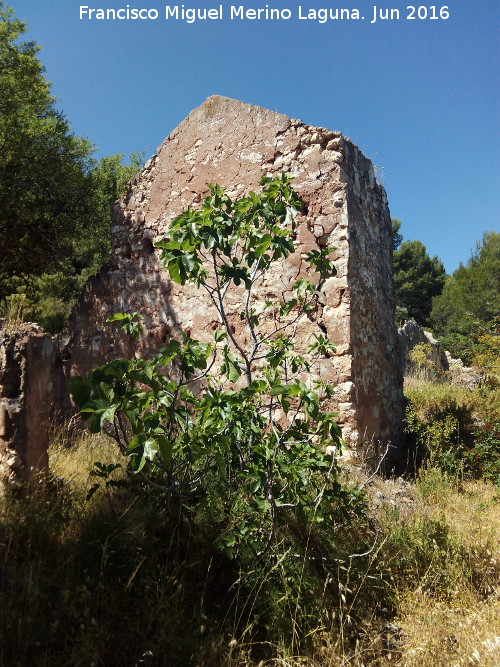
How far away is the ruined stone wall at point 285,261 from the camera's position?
462 centimetres

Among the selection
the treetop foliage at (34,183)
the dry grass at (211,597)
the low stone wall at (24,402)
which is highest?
the treetop foliage at (34,183)

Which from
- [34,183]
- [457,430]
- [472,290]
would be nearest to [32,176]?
[34,183]

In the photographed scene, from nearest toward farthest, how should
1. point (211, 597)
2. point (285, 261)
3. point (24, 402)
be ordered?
point (211, 597), point (24, 402), point (285, 261)

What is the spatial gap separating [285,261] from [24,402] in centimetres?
280

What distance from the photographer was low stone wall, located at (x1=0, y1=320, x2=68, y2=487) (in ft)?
9.96

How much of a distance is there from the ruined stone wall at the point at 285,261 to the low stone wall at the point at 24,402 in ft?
7.24

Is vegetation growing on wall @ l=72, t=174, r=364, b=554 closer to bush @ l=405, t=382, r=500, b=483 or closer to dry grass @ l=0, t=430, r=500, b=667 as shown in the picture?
dry grass @ l=0, t=430, r=500, b=667

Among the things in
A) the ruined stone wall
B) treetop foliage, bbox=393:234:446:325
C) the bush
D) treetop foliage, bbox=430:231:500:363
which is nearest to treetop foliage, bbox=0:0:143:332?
the ruined stone wall

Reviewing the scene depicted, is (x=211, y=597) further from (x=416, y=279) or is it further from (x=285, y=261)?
(x=416, y=279)

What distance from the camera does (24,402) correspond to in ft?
10.1

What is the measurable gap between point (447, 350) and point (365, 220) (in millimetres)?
12563

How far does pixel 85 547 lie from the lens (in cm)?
258

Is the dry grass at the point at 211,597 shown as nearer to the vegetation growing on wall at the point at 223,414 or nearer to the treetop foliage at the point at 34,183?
the vegetation growing on wall at the point at 223,414

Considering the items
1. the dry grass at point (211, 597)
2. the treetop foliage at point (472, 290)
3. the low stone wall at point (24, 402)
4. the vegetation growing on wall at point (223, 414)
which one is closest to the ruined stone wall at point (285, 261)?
the vegetation growing on wall at point (223, 414)
